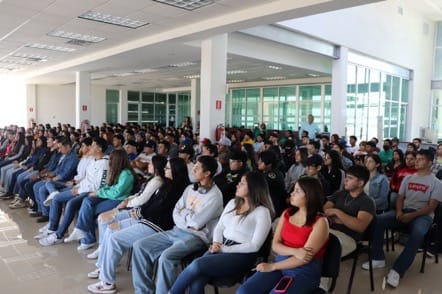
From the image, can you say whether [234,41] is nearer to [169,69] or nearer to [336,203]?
[169,69]

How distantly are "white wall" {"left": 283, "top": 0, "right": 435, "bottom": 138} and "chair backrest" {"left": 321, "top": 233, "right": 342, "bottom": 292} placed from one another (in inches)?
287

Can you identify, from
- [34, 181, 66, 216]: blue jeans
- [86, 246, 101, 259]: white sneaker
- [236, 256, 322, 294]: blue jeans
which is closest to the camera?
[236, 256, 322, 294]: blue jeans

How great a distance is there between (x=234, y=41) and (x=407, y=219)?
21.7 ft

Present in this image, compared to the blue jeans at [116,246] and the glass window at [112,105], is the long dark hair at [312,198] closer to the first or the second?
the blue jeans at [116,246]

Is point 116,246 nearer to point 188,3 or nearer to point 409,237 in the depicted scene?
point 409,237

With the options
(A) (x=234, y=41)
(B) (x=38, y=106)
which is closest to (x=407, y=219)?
(A) (x=234, y=41)

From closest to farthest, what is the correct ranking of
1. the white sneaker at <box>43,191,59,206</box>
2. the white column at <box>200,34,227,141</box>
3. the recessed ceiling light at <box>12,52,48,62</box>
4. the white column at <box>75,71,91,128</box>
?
1. the white sneaker at <box>43,191,59,206</box>
2. the white column at <box>200,34,227,141</box>
3. the recessed ceiling light at <box>12,52,48,62</box>
4. the white column at <box>75,71,91,128</box>

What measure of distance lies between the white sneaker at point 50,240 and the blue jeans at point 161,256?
5.94 ft

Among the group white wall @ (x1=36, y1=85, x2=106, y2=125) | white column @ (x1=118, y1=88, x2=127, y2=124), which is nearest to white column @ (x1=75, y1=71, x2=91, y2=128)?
white wall @ (x1=36, y1=85, x2=106, y2=125)

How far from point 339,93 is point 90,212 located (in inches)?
371

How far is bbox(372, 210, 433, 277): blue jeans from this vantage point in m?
3.37

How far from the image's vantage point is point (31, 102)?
1919 centimetres

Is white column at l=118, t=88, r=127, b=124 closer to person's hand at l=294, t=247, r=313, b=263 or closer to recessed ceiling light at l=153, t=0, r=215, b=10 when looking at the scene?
recessed ceiling light at l=153, t=0, r=215, b=10

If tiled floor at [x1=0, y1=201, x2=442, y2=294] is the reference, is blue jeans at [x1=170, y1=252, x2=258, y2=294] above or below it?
above
